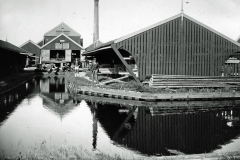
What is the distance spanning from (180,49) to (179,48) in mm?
92

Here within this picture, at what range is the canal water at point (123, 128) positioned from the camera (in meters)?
6.28

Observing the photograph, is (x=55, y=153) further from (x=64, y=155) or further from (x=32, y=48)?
(x=32, y=48)

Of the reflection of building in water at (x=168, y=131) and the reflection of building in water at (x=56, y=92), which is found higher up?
the reflection of building in water at (x=56, y=92)

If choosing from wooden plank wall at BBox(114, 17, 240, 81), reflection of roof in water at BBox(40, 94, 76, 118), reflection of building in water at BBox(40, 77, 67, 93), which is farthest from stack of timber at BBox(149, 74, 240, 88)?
reflection of building in water at BBox(40, 77, 67, 93)

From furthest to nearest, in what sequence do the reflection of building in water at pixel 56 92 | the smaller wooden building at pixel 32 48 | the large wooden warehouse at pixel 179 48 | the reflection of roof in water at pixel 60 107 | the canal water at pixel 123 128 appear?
the smaller wooden building at pixel 32 48, the large wooden warehouse at pixel 179 48, the reflection of building in water at pixel 56 92, the reflection of roof in water at pixel 60 107, the canal water at pixel 123 128

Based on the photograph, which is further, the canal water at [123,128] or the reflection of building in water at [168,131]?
the reflection of building in water at [168,131]

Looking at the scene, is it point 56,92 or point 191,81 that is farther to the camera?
point 56,92

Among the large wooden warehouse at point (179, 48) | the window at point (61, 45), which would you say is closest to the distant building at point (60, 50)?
the window at point (61, 45)

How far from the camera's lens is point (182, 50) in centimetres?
1634

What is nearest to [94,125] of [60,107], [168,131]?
[168,131]

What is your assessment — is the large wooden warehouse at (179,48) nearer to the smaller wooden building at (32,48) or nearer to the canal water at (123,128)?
the canal water at (123,128)

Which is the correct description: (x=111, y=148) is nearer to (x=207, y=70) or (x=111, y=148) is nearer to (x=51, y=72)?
(x=207, y=70)

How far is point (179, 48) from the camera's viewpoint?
16.3 meters

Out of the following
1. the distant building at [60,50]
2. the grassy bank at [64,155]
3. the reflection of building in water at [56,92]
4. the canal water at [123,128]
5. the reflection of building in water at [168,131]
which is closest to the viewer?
the grassy bank at [64,155]
